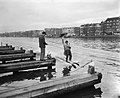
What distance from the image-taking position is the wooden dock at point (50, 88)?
18.7 feet

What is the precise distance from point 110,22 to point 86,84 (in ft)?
446

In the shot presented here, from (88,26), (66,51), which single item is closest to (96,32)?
(88,26)

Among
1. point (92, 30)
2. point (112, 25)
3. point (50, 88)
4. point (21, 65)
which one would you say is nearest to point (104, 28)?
point (112, 25)

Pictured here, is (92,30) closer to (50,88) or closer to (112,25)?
(112,25)

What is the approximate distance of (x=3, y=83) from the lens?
29.7 ft

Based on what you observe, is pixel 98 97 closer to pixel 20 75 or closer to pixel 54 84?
pixel 54 84

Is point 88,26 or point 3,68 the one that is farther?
point 88,26

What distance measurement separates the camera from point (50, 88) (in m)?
6.34

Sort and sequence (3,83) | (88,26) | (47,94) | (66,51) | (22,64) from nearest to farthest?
(47,94), (3,83), (22,64), (66,51), (88,26)

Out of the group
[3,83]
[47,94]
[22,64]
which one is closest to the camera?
[47,94]

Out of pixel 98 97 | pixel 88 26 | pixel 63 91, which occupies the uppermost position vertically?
pixel 88 26

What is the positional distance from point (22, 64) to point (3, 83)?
2375 millimetres

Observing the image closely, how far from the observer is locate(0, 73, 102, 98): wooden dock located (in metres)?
5.71

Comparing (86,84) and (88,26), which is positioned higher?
(88,26)
